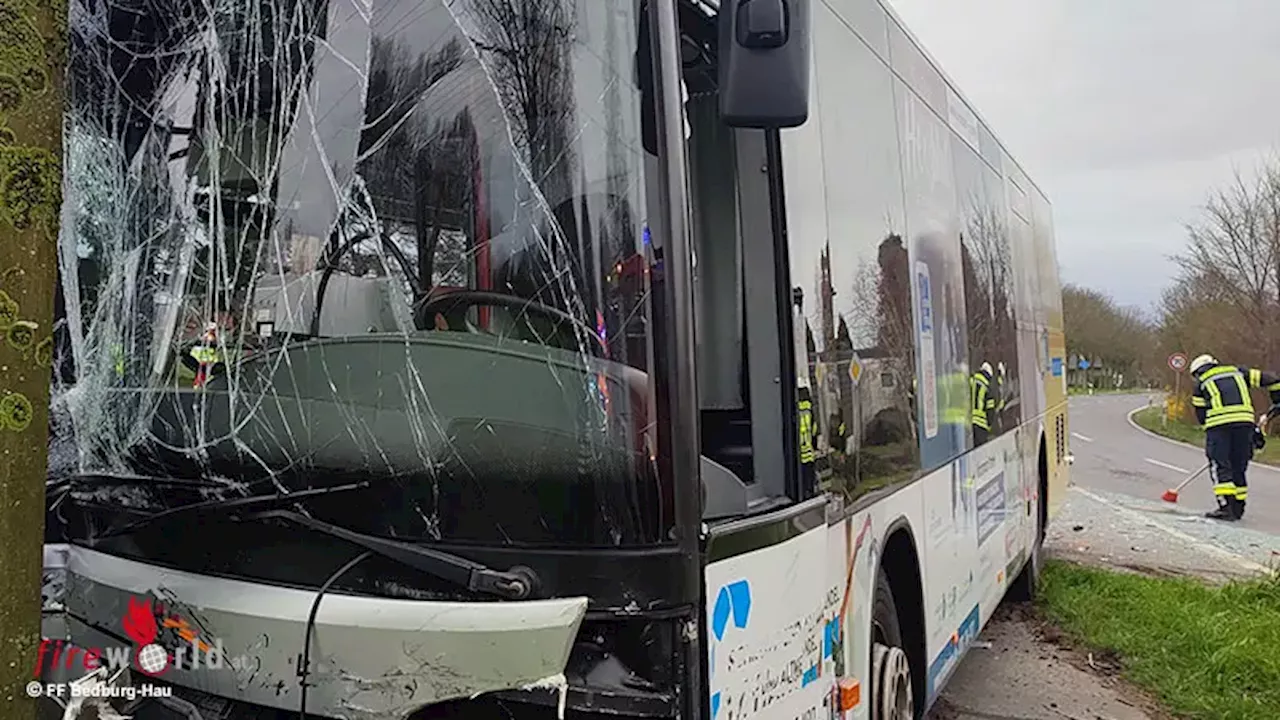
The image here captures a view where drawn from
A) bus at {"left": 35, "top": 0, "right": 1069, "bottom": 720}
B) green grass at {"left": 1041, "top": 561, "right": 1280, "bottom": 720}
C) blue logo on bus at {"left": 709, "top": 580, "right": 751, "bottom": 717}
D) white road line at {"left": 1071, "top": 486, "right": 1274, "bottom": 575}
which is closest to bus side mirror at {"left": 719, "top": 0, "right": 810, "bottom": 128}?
bus at {"left": 35, "top": 0, "right": 1069, "bottom": 720}

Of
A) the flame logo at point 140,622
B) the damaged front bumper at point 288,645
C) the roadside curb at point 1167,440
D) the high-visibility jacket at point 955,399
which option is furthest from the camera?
the roadside curb at point 1167,440

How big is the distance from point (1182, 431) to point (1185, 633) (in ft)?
93.2

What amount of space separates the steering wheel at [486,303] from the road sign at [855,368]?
137 centimetres

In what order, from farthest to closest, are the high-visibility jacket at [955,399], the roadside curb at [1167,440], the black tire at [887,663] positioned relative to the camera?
the roadside curb at [1167,440] < the high-visibility jacket at [955,399] < the black tire at [887,663]

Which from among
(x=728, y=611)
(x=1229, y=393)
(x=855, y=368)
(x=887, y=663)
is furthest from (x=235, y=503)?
(x=1229, y=393)

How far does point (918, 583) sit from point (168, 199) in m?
2.93

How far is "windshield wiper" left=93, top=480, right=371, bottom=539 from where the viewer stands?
227 centimetres

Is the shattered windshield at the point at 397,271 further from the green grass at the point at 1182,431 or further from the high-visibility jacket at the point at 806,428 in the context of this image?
the green grass at the point at 1182,431

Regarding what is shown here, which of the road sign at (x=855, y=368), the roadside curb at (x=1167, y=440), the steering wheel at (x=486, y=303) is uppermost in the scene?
the steering wheel at (x=486, y=303)

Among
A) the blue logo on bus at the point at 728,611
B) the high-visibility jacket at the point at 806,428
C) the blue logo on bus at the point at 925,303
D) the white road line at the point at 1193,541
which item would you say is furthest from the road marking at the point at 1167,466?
the blue logo on bus at the point at 728,611

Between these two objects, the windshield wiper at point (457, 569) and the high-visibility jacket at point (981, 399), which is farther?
the high-visibility jacket at point (981, 399)

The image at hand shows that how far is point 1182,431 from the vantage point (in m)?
31.6

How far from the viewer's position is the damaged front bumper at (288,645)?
209 centimetres

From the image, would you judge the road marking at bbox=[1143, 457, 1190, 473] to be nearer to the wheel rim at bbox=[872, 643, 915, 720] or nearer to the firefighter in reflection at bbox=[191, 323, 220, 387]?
the wheel rim at bbox=[872, 643, 915, 720]
